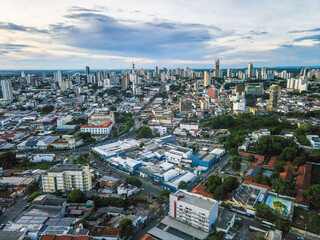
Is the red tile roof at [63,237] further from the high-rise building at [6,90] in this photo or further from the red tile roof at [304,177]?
the high-rise building at [6,90]

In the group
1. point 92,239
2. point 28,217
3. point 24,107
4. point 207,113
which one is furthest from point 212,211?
point 24,107

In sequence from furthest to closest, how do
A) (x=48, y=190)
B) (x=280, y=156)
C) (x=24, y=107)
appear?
(x=24, y=107), (x=280, y=156), (x=48, y=190)

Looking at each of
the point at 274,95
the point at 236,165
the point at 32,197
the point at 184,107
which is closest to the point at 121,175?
the point at 32,197

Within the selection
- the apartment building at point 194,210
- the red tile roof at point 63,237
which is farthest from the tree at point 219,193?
the red tile roof at point 63,237

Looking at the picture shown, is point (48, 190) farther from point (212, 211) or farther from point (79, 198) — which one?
point (212, 211)

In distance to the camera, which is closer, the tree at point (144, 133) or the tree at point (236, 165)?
the tree at point (236, 165)

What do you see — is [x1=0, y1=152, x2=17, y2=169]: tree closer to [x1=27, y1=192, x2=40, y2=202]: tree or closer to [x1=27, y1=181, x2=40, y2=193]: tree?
[x1=27, y1=181, x2=40, y2=193]: tree

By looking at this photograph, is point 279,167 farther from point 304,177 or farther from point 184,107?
point 184,107
